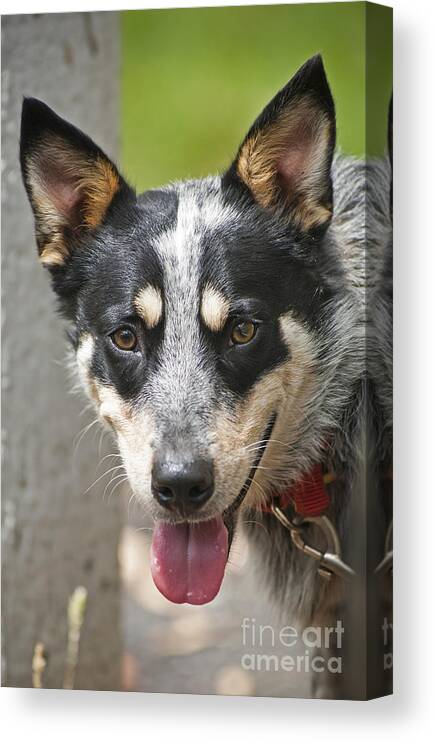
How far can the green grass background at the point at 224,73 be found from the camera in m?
3.04

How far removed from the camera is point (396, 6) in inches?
124

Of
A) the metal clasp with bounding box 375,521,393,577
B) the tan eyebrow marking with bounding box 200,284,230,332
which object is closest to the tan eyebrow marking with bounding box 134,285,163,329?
the tan eyebrow marking with bounding box 200,284,230,332

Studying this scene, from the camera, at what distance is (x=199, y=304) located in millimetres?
2875

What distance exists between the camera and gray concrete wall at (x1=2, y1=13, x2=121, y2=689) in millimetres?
3467

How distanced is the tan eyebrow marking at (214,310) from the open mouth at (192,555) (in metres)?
0.28

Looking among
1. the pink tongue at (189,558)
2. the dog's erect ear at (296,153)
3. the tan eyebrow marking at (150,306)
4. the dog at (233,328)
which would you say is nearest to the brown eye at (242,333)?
the dog at (233,328)

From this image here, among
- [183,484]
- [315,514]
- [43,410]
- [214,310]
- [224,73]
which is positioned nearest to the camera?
[183,484]

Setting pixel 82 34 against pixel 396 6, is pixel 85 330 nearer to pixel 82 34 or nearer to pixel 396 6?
pixel 82 34

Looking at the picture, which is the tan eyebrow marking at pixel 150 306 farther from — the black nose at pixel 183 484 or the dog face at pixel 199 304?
the black nose at pixel 183 484

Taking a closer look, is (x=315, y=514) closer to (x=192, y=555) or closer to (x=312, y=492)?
(x=312, y=492)

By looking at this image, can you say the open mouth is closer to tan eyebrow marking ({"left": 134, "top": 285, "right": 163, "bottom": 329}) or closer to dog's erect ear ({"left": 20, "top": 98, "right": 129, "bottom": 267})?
tan eyebrow marking ({"left": 134, "top": 285, "right": 163, "bottom": 329})

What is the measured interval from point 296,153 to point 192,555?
39.9 inches

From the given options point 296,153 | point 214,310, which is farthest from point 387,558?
point 296,153

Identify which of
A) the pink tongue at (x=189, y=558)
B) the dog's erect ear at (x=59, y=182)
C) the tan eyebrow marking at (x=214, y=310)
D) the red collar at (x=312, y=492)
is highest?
the dog's erect ear at (x=59, y=182)
